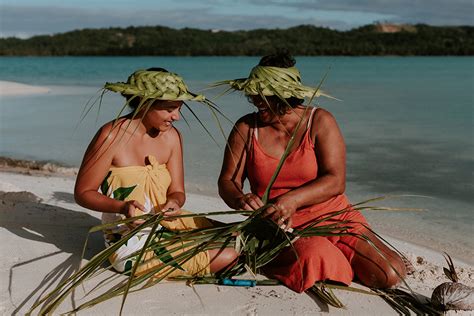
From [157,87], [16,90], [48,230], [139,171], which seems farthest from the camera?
[16,90]

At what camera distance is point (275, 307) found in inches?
114

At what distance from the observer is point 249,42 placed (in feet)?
211

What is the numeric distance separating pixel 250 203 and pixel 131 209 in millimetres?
549

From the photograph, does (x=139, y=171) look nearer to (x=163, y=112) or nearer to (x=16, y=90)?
Answer: (x=163, y=112)

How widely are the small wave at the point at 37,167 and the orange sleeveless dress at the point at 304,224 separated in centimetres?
396

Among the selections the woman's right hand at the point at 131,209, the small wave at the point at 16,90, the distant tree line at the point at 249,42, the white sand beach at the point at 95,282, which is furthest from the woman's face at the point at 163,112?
the distant tree line at the point at 249,42

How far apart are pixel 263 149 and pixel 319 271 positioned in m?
0.69

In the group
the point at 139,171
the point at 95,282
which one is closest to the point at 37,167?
the point at 139,171

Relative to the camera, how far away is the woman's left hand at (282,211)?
10.1 ft

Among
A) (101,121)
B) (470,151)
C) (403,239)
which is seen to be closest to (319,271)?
(403,239)

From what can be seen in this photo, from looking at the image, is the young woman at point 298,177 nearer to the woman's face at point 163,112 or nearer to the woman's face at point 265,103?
the woman's face at point 265,103

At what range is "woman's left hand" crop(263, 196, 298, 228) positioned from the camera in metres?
3.09

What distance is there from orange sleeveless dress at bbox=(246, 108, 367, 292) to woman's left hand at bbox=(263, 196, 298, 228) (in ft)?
0.44

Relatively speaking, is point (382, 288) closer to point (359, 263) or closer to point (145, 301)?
Result: point (359, 263)
